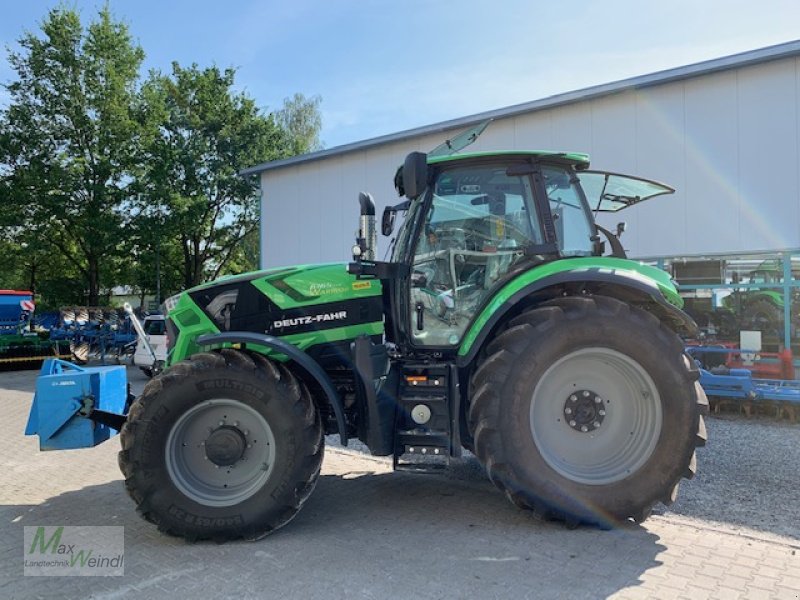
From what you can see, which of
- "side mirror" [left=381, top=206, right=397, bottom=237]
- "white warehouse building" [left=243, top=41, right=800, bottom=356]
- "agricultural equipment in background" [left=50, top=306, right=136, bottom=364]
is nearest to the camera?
"side mirror" [left=381, top=206, right=397, bottom=237]

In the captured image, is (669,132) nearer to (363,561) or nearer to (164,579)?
(363,561)

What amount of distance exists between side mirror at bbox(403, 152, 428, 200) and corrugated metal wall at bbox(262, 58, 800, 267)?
789cm

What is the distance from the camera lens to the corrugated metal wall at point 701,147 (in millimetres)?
9773

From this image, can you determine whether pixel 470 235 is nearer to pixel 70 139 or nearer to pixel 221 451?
pixel 221 451

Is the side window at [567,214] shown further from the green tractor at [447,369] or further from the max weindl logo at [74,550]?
the max weindl logo at [74,550]

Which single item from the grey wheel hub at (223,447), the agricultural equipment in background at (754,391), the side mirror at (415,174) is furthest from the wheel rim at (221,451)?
the agricultural equipment in background at (754,391)

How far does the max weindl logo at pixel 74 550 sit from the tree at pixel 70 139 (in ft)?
71.6

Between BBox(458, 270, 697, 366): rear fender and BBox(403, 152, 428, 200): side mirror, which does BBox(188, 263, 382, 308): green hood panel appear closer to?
BBox(403, 152, 428, 200): side mirror

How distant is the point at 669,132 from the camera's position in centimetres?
1080

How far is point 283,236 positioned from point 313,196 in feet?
5.29

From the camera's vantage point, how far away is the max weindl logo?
367 cm

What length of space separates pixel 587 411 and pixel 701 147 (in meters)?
8.18

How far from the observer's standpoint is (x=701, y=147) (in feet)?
34.4

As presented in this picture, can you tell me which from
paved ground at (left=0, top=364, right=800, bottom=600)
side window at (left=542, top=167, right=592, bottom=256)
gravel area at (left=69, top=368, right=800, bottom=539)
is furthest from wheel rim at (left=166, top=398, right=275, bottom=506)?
side window at (left=542, top=167, right=592, bottom=256)
